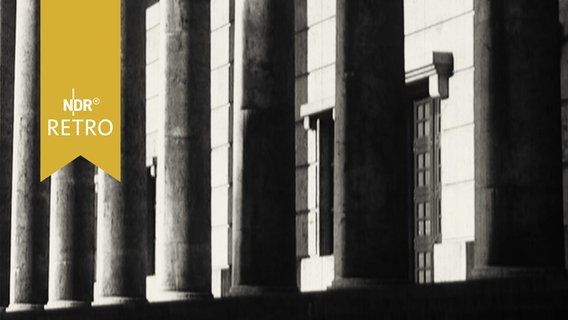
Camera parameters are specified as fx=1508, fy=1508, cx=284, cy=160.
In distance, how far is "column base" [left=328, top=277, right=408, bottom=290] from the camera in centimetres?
3534

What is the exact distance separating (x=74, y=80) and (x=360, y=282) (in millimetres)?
28093

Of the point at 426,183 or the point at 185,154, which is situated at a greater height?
the point at 185,154

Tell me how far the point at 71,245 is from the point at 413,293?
3154cm

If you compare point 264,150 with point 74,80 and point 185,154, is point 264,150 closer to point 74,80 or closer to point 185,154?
point 185,154

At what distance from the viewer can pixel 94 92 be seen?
59500 mm

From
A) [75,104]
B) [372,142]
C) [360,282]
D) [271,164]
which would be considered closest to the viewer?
[360,282]

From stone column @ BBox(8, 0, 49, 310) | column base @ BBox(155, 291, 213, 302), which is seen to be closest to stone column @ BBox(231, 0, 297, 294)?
column base @ BBox(155, 291, 213, 302)

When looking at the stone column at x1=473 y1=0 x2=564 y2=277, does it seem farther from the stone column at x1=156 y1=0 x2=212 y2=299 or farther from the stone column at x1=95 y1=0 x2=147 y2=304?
the stone column at x1=95 y1=0 x2=147 y2=304

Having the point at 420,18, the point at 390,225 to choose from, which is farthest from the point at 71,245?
the point at 390,225

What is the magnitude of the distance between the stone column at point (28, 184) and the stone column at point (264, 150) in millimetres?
21061

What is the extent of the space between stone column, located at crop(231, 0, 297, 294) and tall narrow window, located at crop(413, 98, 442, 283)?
9.43m

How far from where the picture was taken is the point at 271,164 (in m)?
40.7

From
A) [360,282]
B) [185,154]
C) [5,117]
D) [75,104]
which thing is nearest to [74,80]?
[75,104]

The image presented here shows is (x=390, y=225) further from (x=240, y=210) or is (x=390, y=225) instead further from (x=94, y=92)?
(x=94, y=92)
